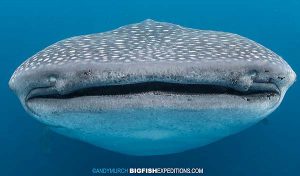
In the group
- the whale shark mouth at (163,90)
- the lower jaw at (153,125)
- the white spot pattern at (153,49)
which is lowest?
the lower jaw at (153,125)

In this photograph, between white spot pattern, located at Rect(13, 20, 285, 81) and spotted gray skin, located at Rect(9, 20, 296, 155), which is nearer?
spotted gray skin, located at Rect(9, 20, 296, 155)

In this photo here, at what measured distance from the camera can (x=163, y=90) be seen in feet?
8.85

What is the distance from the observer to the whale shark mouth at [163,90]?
2.69m

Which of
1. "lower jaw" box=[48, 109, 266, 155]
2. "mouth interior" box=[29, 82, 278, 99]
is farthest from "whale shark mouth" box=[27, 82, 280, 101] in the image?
"lower jaw" box=[48, 109, 266, 155]

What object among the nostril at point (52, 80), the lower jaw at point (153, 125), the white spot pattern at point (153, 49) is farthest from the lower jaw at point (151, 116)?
the white spot pattern at point (153, 49)

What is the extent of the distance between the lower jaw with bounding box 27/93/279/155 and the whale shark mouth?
4cm

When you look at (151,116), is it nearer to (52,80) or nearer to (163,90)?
(163,90)

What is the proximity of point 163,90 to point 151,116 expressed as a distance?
20 centimetres

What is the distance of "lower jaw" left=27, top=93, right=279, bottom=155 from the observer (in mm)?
2701

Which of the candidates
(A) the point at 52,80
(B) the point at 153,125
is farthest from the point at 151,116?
(A) the point at 52,80

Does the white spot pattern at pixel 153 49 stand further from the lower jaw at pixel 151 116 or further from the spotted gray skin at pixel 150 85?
the lower jaw at pixel 151 116

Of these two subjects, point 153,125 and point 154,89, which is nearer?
point 154,89

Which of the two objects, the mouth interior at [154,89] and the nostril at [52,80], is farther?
the nostril at [52,80]

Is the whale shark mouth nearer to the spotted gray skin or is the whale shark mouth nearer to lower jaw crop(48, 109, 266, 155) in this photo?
the spotted gray skin
